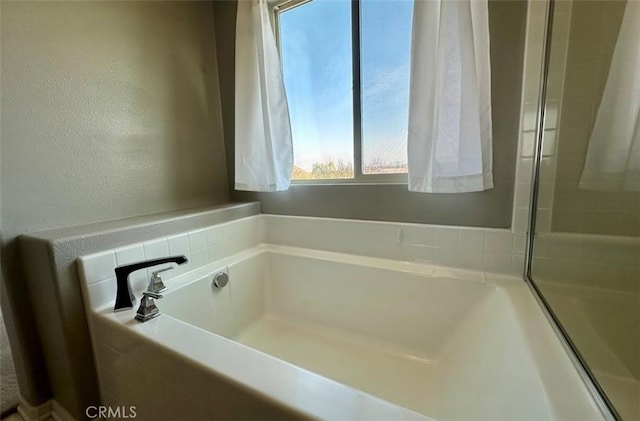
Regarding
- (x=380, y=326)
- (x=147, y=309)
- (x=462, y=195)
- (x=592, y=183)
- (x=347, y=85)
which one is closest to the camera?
(x=147, y=309)

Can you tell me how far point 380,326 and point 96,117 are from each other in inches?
62.4

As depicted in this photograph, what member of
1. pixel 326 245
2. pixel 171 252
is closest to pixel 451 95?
pixel 326 245

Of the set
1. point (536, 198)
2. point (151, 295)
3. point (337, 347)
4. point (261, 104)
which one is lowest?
point (337, 347)

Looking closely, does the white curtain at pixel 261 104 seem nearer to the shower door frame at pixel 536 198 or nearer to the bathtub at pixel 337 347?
the bathtub at pixel 337 347

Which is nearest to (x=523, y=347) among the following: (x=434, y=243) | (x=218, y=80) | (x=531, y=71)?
(x=434, y=243)

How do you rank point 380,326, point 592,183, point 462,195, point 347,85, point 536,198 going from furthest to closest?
point 347,85 < point 380,326 < point 462,195 < point 536,198 < point 592,183

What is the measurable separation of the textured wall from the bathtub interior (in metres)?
0.27

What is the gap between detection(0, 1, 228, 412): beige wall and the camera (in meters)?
1.01

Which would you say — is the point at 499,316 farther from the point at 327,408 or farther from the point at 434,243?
the point at 327,408

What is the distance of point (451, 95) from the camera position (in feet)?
3.38

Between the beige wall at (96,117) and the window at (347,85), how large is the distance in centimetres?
58

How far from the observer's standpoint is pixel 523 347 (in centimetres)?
73

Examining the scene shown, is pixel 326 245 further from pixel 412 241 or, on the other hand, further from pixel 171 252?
pixel 171 252

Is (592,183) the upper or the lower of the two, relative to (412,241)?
upper
